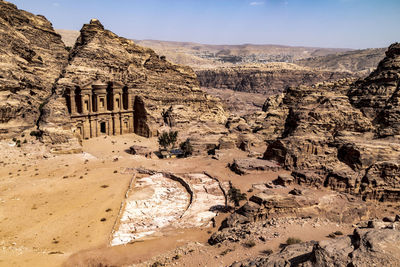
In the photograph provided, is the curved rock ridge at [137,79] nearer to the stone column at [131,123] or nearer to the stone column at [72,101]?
the stone column at [72,101]

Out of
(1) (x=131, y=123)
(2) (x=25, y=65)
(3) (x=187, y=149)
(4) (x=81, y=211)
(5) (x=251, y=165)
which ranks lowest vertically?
(4) (x=81, y=211)

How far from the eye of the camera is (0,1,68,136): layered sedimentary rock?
114ft

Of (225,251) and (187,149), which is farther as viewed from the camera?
(187,149)

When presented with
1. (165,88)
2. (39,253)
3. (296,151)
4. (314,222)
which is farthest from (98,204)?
(165,88)

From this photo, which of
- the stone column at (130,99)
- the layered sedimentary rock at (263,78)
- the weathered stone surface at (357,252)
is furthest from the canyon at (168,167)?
the layered sedimentary rock at (263,78)

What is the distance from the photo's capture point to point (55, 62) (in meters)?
48.4

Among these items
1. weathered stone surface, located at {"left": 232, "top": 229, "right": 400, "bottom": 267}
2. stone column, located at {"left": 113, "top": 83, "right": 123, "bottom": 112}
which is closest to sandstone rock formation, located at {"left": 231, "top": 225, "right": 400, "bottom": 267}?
weathered stone surface, located at {"left": 232, "top": 229, "right": 400, "bottom": 267}

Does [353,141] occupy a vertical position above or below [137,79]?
below

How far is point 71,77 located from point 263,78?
119935 mm

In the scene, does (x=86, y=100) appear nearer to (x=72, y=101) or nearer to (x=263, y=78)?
(x=72, y=101)

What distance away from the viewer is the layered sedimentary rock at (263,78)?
5748 inches

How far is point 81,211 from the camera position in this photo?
2214 centimetres

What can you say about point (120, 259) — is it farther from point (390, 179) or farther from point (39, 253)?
point (390, 179)

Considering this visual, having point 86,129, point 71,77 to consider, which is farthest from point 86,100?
point 86,129
